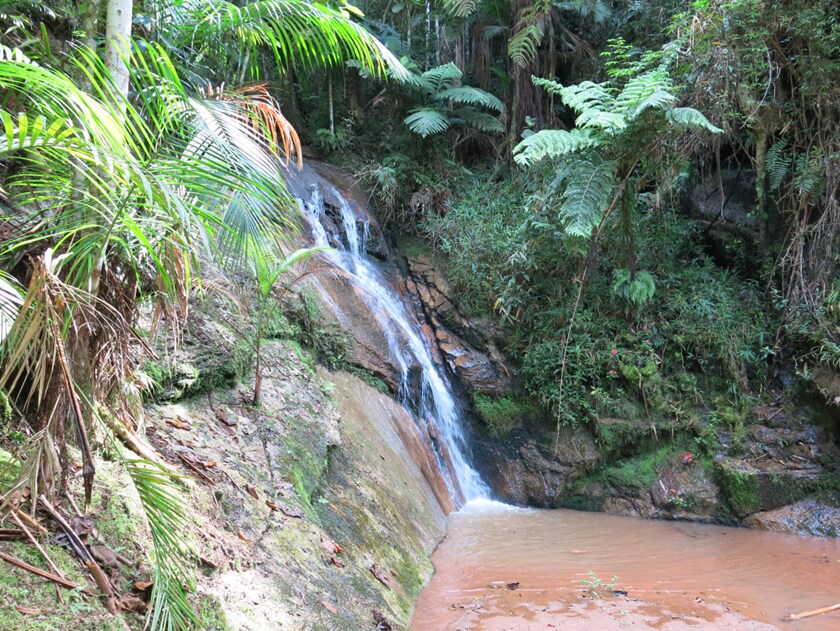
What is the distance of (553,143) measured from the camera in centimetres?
712

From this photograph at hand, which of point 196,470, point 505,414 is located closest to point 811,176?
point 505,414

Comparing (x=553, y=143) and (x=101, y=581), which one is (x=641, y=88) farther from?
(x=101, y=581)

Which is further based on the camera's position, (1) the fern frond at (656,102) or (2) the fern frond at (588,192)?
(2) the fern frond at (588,192)

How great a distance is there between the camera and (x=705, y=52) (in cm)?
778

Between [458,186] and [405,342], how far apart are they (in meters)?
4.31

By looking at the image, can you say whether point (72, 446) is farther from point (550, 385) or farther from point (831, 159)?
point (831, 159)

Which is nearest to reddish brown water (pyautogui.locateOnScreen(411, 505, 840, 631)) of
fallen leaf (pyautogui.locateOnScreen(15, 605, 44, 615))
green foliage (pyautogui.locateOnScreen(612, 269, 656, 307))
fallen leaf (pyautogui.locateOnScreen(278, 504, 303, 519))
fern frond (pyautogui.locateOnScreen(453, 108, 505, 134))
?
fallen leaf (pyautogui.locateOnScreen(278, 504, 303, 519))

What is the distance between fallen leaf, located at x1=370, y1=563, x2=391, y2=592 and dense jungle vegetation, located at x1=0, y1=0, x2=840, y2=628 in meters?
1.66

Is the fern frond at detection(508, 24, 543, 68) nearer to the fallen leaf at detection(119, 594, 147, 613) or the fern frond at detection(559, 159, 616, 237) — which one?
the fern frond at detection(559, 159, 616, 237)

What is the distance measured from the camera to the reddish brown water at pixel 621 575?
13.8ft

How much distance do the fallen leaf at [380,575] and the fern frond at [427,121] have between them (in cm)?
803

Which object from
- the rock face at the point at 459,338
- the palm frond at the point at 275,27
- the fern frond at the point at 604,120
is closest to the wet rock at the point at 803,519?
the rock face at the point at 459,338

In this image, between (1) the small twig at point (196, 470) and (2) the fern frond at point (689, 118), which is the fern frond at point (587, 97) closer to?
(2) the fern frond at point (689, 118)

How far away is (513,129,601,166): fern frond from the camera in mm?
6941
